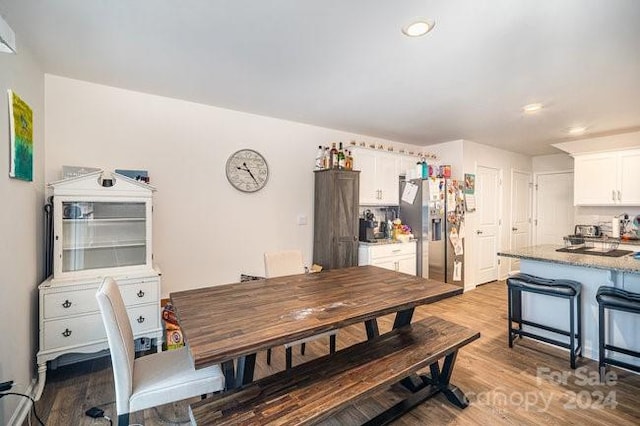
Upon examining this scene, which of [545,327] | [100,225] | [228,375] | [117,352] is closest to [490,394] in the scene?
[545,327]

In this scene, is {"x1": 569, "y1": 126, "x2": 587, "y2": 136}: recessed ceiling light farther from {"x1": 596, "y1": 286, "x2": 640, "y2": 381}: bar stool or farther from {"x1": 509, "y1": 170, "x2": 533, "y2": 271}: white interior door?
{"x1": 596, "y1": 286, "x2": 640, "y2": 381}: bar stool

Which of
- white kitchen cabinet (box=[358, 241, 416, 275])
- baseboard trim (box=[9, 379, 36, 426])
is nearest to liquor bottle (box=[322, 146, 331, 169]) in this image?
white kitchen cabinet (box=[358, 241, 416, 275])

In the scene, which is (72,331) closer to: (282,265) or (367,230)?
(282,265)

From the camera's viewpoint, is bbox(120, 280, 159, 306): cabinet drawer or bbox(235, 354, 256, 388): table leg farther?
bbox(120, 280, 159, 306): cabinet drawer

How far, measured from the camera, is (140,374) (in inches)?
60.3

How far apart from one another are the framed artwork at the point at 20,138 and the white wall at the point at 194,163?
1.63 feet

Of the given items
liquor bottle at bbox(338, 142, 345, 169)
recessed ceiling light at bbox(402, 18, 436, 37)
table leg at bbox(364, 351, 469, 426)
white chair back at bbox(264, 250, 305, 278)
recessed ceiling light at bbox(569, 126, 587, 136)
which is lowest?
table leg at bbox(364, 351, 469, 426)

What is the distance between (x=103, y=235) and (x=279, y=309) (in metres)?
1.95

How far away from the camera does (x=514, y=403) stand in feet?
6.59

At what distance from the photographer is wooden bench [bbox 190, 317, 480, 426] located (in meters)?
1.26

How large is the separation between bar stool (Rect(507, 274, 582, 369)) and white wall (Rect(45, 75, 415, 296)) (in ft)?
7.73

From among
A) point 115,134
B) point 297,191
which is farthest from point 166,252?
point 297,191

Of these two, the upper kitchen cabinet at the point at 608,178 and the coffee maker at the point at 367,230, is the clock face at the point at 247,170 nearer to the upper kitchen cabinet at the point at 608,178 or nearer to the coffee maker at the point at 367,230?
the coffee maker at the point at 367,230

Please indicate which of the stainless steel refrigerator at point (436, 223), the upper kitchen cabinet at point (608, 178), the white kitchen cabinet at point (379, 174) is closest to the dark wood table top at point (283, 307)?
the white kitchen cabinet at point (379, 174)
